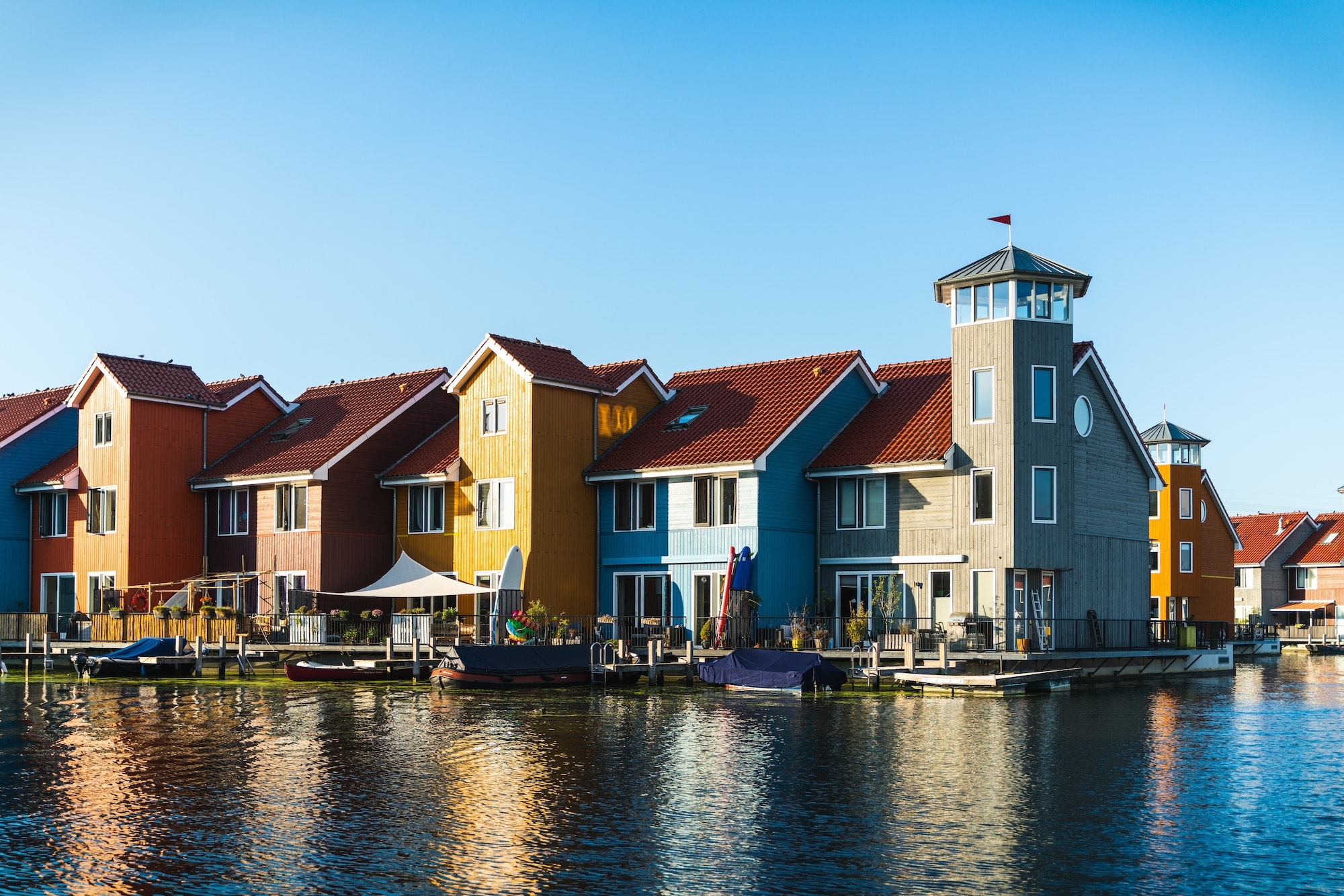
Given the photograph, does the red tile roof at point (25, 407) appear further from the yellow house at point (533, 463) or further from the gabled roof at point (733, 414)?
the gabled roof at point (733, 414)

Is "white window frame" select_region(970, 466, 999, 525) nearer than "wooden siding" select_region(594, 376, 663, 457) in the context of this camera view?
Yes

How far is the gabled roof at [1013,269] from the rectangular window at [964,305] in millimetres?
379

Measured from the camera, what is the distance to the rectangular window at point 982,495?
157 feet

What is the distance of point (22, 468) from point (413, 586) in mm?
23267

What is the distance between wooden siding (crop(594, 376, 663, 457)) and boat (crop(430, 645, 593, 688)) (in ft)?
34.6

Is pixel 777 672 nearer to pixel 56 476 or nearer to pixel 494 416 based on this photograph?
pixel 494 416

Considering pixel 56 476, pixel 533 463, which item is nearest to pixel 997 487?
pixel 533 463

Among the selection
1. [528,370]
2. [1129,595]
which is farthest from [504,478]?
[1129,595]

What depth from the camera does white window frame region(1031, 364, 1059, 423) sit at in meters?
47.9

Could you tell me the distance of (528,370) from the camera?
52094mm

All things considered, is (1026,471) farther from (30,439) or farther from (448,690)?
(30,439)

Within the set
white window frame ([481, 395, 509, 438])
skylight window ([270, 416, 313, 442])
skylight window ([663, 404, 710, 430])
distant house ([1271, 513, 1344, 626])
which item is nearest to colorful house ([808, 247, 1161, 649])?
skylight window ([663, 404, 710, 430])

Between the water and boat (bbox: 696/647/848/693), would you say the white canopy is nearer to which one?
boat (bbox: 696/647/848/693)

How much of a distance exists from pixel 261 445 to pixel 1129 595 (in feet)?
111
